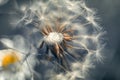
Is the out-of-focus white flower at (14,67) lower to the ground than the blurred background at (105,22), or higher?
lower

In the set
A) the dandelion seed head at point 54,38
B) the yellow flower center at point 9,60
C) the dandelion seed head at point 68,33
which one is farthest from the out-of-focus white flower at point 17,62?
the dandelion seed head at point 54,38

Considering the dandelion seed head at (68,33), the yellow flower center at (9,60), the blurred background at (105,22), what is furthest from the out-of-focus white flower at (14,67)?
the blurred background at (105,22)

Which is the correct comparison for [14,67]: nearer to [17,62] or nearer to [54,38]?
[17,62]

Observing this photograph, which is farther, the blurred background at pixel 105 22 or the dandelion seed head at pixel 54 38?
the blurred background at pixel 105 22

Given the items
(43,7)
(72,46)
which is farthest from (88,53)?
(43,7)

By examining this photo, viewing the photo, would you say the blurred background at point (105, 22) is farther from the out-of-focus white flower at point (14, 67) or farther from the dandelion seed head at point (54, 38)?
the dandelion seed head at point (54, 38)

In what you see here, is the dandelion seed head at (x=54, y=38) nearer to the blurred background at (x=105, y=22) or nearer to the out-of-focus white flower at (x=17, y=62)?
the out-of-focus white flower at (x=17, y=62)
